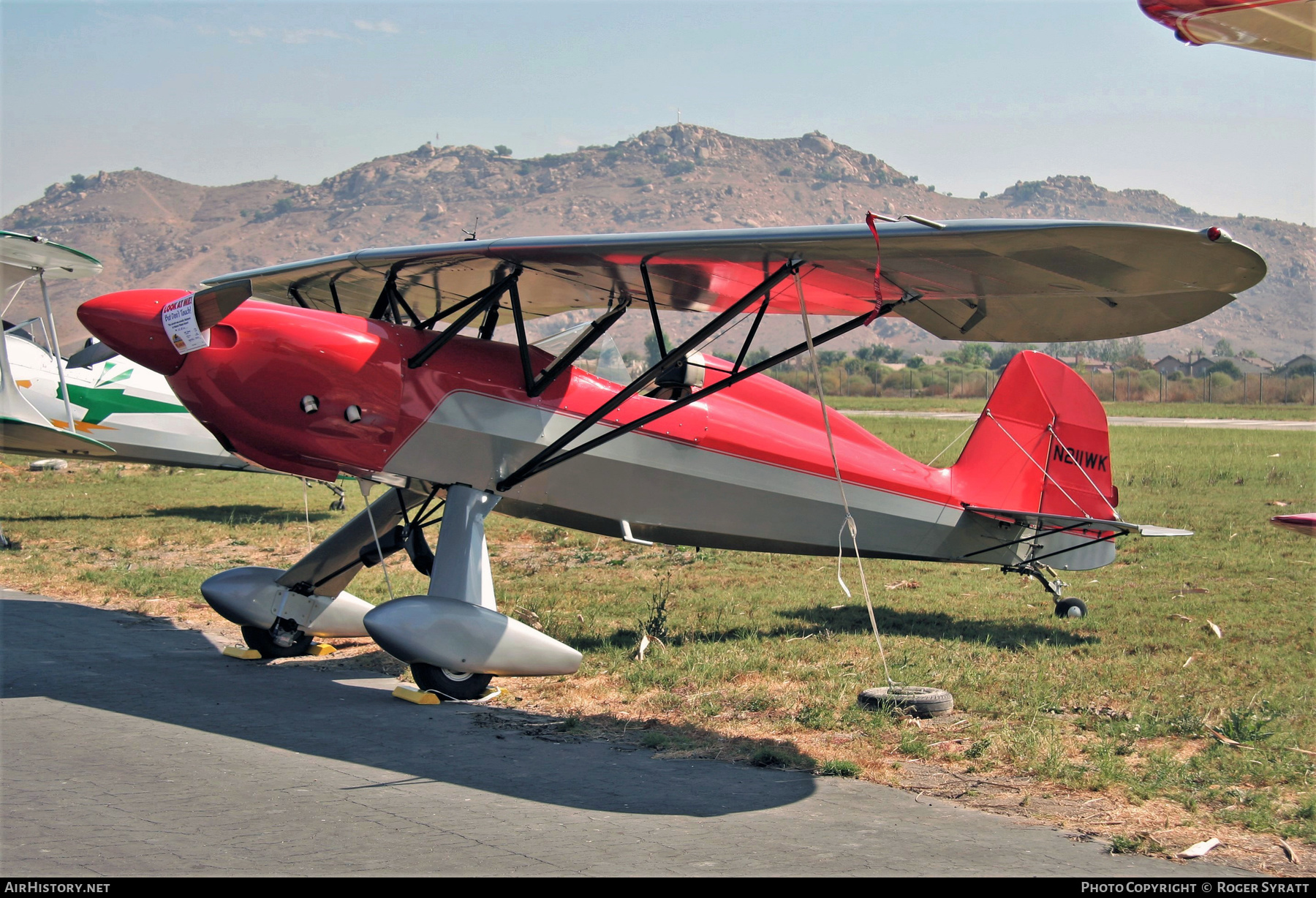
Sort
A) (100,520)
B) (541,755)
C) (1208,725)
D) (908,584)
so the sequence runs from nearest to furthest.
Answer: (541,755)
(1208,725)
(908,584)
(100,520)

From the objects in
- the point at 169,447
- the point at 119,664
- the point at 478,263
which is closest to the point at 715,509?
the point at 478,263

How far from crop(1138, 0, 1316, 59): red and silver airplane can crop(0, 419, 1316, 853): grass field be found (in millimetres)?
3848

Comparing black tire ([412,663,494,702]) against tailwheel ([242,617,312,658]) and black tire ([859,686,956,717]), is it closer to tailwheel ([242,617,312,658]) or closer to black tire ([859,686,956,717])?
tailwheel ([242,617,312,658])

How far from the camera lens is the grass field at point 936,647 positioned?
5.54 metres

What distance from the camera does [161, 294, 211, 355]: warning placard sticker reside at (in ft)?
21.3

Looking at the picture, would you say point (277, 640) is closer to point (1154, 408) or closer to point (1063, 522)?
point (1063, 522)

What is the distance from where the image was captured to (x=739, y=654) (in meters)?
8.14

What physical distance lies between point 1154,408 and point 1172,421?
12328 millimetres

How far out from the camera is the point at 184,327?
6520 mm

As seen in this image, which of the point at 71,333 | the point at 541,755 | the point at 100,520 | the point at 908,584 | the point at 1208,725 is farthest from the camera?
the point at 71,333

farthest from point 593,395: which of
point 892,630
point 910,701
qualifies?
point 892,630

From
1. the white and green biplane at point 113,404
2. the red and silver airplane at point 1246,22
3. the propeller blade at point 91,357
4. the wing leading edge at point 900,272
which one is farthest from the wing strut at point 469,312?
the propeller blade at point 91,357
